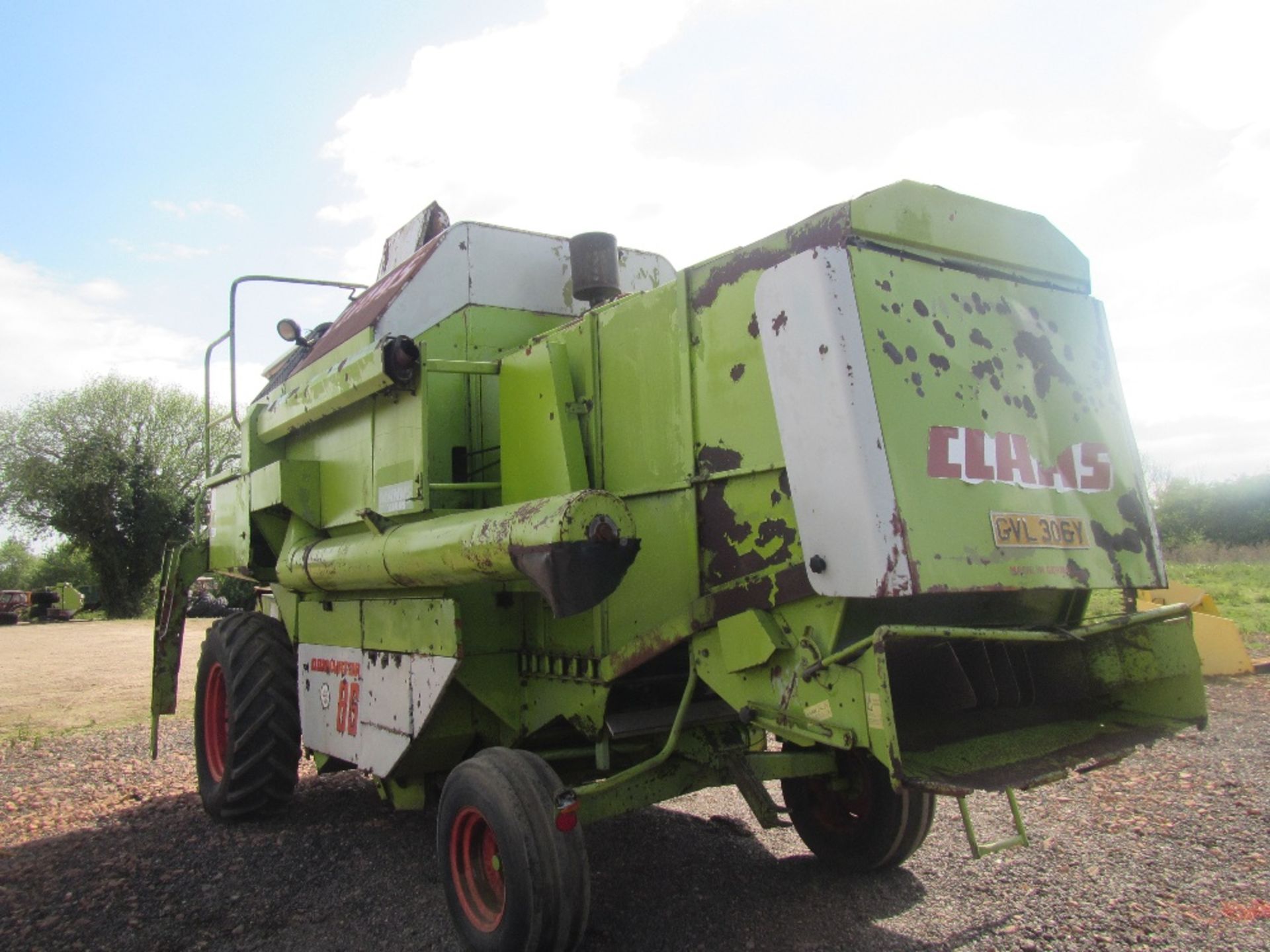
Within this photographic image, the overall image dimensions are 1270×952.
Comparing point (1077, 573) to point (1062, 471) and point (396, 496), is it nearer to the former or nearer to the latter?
point (1062, 471)

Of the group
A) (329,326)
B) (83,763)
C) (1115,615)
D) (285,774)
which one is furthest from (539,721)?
(83,763)

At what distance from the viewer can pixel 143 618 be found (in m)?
34.5

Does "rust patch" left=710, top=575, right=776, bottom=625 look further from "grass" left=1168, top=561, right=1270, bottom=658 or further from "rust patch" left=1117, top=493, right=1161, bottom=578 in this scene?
"grass" left=1168, top=561, right=1270, bottom=658

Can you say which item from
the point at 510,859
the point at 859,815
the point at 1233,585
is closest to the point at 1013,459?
the point at 859,815

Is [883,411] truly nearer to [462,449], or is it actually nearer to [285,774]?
[462,449]

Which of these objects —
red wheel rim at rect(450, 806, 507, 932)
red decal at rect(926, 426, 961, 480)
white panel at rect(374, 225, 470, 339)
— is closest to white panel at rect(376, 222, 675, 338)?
white panel at rect(374, 225, 470, 339)

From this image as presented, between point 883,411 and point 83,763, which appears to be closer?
point 883,411

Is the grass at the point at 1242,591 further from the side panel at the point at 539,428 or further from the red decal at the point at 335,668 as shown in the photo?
the red decal at the point at 335,668

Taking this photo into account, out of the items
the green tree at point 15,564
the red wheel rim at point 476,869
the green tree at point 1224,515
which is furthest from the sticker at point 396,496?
the green tree at point 15,564

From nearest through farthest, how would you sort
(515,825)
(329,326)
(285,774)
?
(515,825) → (285,774) → (329,326)

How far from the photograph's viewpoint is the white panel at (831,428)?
282 centimetres

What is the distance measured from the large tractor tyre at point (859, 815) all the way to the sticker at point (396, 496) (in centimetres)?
229

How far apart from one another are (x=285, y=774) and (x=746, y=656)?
3.39 m

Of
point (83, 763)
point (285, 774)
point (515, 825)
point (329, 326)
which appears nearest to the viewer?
point (515, 825)
